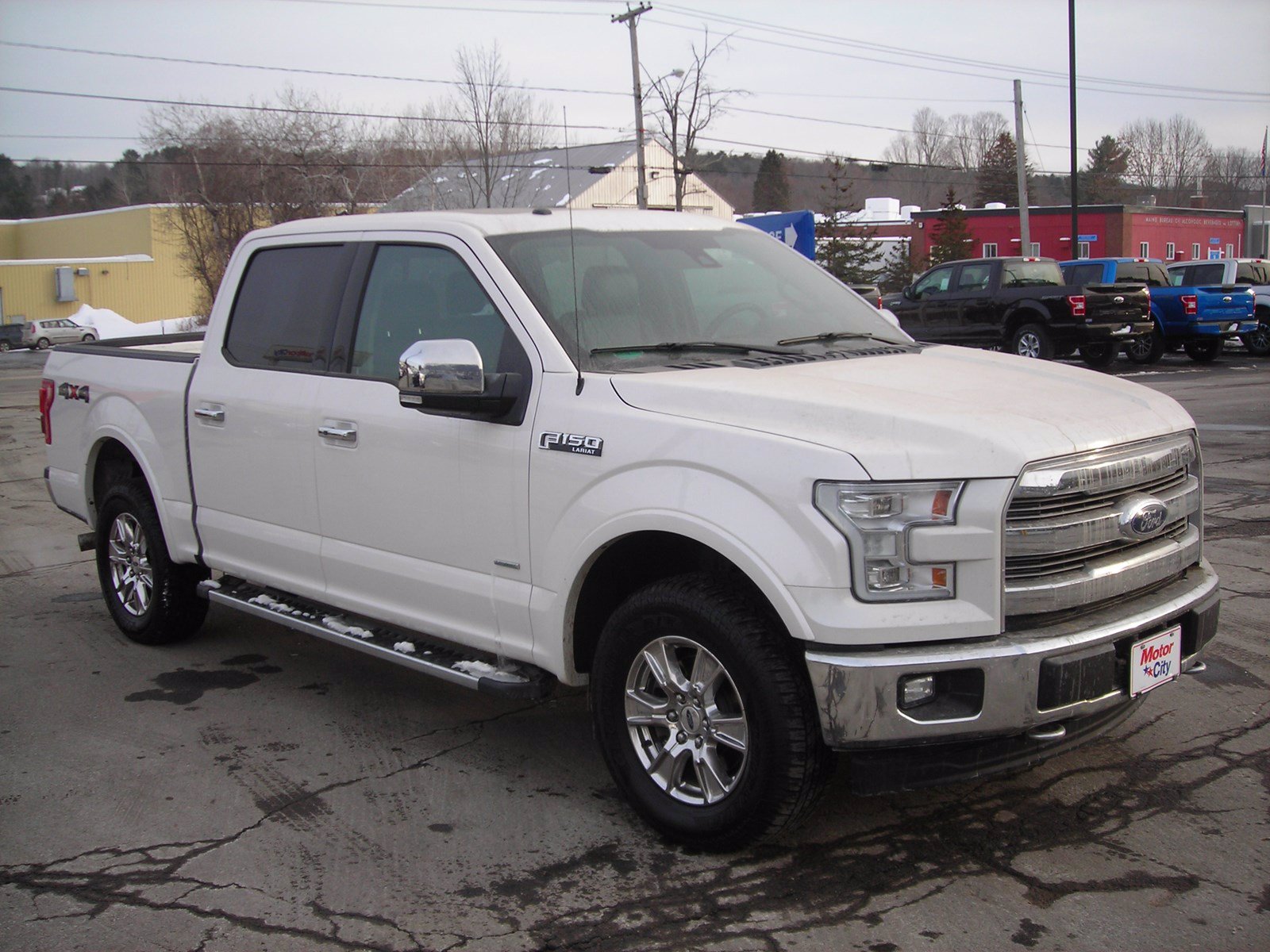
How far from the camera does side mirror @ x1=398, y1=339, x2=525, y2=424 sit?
388cm

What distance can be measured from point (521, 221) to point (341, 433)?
1088 millimetres

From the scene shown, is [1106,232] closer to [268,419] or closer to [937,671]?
[268,419]

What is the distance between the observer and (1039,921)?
322 centimetres

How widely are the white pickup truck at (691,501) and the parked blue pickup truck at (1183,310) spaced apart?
19.6m

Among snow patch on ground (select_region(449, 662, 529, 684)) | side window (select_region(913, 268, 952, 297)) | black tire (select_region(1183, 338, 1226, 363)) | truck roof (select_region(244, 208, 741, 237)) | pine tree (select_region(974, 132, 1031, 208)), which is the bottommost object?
snow patch on ground (select_region(449, 662, 529, 684))

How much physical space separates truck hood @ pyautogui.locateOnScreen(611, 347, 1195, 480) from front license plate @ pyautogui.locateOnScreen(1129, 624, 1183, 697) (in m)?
0.61

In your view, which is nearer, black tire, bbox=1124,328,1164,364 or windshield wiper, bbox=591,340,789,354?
windshield wiper, bbox=591,340,789,354

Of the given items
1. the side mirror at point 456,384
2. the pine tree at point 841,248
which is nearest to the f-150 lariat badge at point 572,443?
the side mirror at point 456,384

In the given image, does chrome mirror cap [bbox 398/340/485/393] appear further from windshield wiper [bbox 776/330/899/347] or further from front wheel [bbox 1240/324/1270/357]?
front wheel [bbox 1240/324/1270/357]

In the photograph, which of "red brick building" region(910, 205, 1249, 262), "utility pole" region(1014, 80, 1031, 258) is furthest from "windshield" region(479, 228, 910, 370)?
"red brick building" region(910, 205, 1249, 262)

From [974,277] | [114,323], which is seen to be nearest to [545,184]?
[114,323]

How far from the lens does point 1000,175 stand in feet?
270

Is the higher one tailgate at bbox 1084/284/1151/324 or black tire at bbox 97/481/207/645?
tailgate at bbox 1084/284/1151/324

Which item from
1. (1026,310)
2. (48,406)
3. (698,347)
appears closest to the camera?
(698,347)
